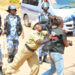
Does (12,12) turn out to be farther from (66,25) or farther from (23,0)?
(23,0)

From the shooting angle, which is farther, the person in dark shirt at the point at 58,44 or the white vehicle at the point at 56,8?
the white vehicle at the point at 56,8

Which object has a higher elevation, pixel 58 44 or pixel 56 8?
pixel 56 8

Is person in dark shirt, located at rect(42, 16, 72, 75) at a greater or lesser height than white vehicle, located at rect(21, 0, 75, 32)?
lesser

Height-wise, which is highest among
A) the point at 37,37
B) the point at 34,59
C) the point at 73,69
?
the point at 37,37

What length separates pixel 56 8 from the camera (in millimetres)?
14500

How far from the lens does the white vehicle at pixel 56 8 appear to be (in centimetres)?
1393

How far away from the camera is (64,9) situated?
14.4 metres

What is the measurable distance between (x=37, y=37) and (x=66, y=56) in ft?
12.5

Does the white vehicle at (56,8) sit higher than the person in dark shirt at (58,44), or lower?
higher

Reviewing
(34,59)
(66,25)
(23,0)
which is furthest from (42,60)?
(23,0)

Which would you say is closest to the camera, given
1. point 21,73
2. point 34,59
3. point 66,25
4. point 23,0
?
point 34,59

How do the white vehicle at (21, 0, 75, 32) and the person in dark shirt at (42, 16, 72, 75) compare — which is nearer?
the person in dark shirt at (42, 16, 72, 75)

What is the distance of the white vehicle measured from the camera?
45.7 ft

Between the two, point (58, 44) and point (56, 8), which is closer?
point (58, 44)
